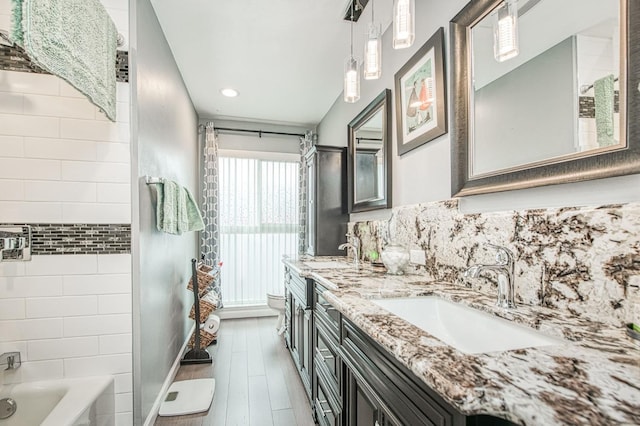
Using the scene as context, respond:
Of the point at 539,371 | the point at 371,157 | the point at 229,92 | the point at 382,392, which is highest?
the point at 229,92

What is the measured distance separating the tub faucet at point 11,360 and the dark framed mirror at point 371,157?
2244mm

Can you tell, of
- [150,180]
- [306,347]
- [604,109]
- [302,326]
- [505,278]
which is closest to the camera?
[604,109]

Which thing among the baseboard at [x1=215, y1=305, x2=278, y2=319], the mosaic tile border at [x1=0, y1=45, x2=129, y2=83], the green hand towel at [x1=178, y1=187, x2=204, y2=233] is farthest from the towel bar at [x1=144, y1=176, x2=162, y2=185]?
A: the baseboard at [x1=215, y1=305, x2=278, y2=319]

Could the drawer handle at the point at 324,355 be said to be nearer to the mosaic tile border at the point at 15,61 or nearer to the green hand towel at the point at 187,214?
the green hand towel at the point at 187,214

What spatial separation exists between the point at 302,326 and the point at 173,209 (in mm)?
1243

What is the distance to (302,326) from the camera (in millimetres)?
2199

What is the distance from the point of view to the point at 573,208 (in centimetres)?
89

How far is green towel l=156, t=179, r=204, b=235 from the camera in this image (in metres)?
1.92

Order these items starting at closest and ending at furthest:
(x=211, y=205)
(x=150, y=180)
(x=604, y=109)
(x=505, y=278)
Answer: (x=604, y=109) < (x=505, y=278) < (x=150, y=180) < (x=211, y=205)

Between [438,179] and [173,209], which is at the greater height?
[438,179]

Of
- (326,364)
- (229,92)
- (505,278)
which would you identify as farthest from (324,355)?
(229,92)

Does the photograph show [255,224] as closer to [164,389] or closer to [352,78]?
[164,389]

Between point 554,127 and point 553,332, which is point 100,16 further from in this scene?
point 553,332

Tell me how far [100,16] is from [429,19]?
1.68 meters
